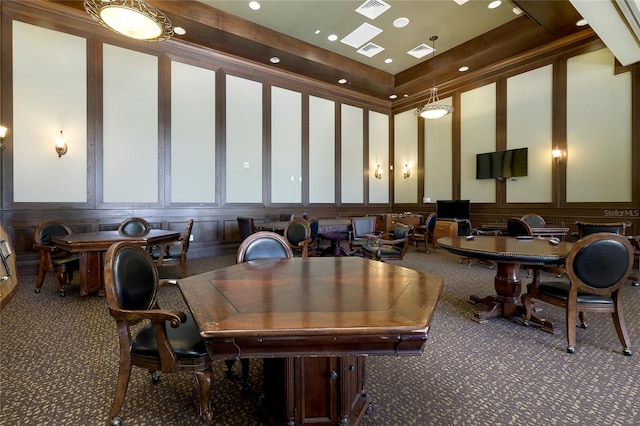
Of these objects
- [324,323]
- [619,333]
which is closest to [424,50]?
[619,333]

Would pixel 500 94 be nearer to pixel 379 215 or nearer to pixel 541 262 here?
pixel 379 215

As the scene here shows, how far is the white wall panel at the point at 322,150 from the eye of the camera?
7.81 m

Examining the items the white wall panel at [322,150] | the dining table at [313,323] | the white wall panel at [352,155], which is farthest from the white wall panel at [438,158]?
the dining table at [313,323]

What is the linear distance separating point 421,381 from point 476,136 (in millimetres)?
7121

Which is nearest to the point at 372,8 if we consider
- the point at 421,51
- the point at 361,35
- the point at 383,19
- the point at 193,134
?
the point at 383,19

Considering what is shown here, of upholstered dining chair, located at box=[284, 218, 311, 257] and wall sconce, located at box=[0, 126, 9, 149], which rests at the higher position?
wall sconce, located at box=[0, 126, 9, 149]

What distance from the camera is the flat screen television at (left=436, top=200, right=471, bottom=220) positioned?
7.30 meters

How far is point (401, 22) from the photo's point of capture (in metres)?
5.66

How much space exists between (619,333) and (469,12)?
18.6 feet

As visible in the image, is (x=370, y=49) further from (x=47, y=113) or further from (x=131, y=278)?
(x=131, y=278)

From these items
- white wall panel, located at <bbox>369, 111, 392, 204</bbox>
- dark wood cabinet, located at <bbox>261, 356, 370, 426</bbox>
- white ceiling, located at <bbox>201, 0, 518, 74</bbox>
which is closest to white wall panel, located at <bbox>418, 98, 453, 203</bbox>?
white wall panel, located at <bbox>369, 111, 392, 204</bbox>

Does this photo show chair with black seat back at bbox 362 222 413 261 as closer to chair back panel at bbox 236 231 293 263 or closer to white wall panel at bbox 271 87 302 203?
chair back panel at bbox 236 231 293 263

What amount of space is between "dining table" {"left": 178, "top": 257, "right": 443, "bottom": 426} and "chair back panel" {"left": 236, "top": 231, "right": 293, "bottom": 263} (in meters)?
0.30

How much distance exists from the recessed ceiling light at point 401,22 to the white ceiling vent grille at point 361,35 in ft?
1.17
